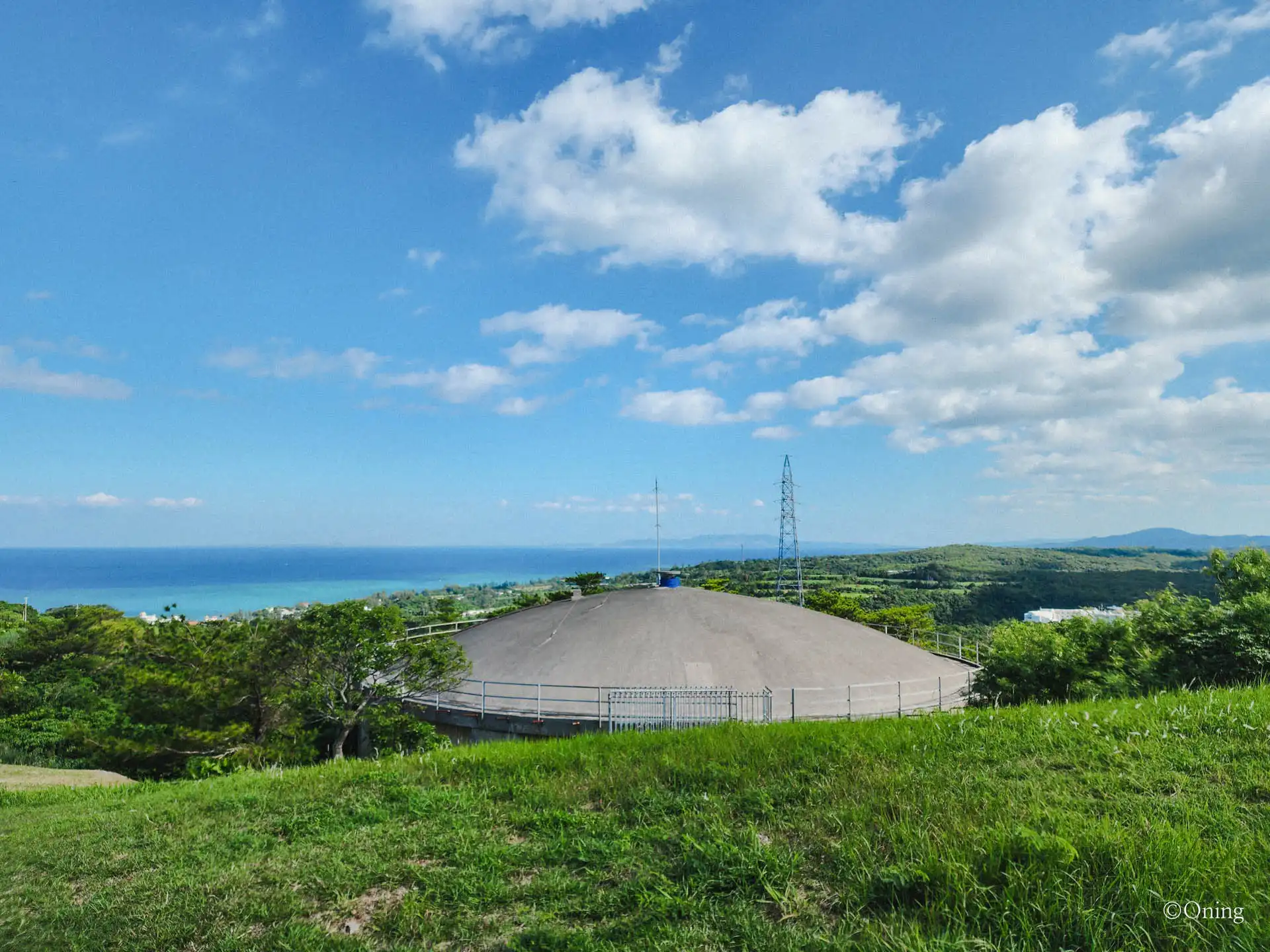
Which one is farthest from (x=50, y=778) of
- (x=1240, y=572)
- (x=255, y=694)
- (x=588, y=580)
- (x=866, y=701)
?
(x=588, y=580)

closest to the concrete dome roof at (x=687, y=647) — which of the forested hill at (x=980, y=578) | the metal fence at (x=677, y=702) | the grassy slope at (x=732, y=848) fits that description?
the metal fence at (x=677, y=702)

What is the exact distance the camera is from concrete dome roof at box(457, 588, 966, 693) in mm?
18641

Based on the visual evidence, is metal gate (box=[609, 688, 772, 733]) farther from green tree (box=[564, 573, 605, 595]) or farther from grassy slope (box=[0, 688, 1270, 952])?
green tree (box=[564, 573, 605, 595])

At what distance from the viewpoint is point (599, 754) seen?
6.83 meters

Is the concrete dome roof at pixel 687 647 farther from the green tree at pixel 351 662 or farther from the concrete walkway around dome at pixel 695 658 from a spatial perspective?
the green tree at pixel 351 662

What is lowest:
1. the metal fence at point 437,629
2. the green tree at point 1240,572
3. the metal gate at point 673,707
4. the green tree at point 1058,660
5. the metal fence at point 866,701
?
the metal fence at point 866,701

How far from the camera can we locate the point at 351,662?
16.1m

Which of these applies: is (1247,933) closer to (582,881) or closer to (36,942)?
(582,881)

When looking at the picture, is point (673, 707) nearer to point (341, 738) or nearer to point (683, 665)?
point (683, 665)

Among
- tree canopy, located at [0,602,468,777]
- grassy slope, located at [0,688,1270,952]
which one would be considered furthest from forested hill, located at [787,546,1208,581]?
grassy slope, located at [0,688,1270,952]

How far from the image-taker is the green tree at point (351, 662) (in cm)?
1561

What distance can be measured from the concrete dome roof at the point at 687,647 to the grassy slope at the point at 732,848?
12009 mm

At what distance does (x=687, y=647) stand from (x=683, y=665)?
992 millimetres

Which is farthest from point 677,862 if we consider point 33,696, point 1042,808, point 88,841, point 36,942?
point 33,696
